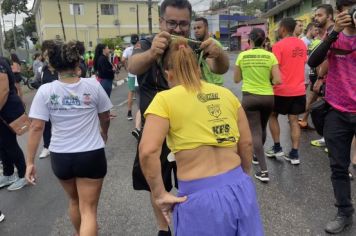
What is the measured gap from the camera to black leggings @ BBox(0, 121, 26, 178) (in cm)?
498

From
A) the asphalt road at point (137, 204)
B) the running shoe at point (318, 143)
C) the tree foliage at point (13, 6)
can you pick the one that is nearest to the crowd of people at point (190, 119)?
the asphalt road at point (137, 204)

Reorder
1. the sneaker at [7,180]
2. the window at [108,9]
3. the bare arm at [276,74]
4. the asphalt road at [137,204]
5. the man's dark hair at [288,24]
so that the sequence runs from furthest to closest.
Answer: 1. the window at [108,9]
2. the man's dark hair at [288,24]
3. the sneaker at [7,180]
4. the bare arm at [276,74]
5. the asphalt road at [137,204]

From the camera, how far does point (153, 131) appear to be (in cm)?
205

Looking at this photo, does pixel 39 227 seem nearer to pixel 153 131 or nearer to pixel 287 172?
pixel 153 131

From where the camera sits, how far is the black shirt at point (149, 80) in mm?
2961

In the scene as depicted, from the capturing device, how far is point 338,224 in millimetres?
3545

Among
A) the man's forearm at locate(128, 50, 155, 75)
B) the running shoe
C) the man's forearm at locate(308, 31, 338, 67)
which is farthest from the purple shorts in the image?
the running shoe

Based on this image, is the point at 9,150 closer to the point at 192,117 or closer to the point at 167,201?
the point at 167,201

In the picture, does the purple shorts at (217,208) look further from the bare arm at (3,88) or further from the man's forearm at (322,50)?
the bare arm at (3,88)

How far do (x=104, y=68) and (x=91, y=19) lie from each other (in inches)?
1854

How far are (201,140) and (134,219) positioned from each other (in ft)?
7.35

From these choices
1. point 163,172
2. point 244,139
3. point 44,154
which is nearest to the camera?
point 244,139

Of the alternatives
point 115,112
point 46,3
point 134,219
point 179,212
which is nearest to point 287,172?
point 134,219

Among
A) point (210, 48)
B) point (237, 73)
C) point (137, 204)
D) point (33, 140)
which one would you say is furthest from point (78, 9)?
point (210, 48)
